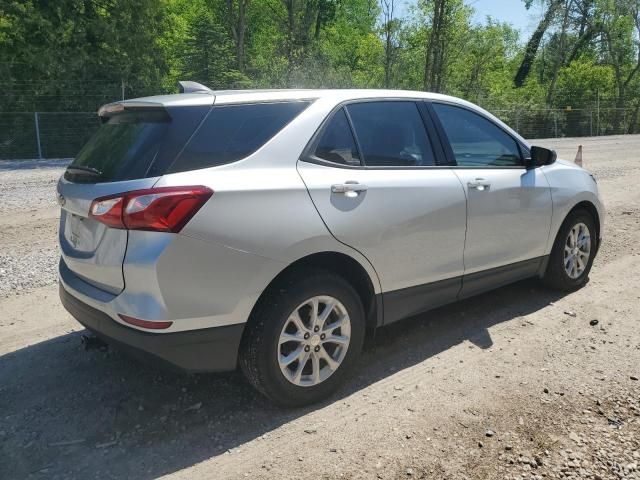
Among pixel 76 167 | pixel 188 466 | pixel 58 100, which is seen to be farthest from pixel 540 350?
pixel 58 100

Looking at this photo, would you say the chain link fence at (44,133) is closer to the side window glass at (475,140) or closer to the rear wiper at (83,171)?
the rear wiper at (83,171)

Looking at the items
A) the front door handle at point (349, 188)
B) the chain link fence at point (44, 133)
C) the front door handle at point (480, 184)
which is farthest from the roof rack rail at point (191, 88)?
the chain link fence at point (44, 133)

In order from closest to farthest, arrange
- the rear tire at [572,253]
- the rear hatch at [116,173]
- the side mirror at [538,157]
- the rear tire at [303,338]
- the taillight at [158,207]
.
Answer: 1. the taillight at [158,207]
2. the rear hatch at [116,173]
3. the rear tire at [303,338]
4. the side mirror at [538,157]
5. the rear tire at [572,253]

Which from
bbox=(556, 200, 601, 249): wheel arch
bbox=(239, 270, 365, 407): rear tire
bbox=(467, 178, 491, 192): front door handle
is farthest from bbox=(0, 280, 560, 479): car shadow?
bbox=(556, 200, 601, 249): wheel arch

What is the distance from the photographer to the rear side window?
278cm

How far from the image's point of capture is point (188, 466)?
2676 mm

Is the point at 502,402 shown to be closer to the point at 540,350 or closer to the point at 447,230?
the point at 540,350

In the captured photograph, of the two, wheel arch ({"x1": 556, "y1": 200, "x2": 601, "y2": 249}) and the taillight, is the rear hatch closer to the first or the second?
the taillight

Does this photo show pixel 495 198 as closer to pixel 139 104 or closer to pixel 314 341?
pixel 314 341

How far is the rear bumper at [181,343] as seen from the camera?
8.72ft

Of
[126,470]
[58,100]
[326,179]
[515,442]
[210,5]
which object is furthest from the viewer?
[210,5]

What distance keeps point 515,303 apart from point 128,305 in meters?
3.48

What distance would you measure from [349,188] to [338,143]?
326 mm

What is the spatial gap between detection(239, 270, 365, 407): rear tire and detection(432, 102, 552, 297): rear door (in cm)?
122
